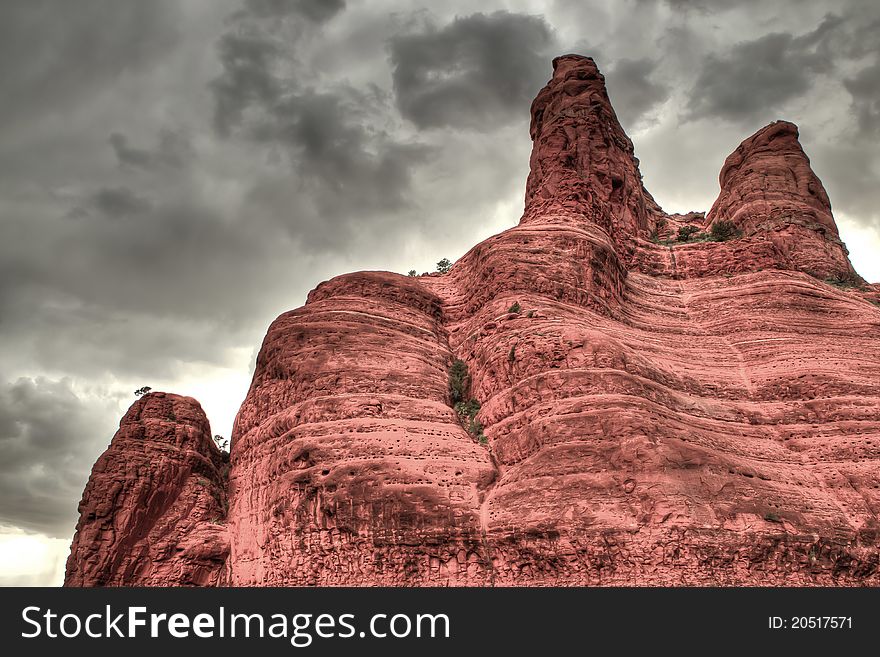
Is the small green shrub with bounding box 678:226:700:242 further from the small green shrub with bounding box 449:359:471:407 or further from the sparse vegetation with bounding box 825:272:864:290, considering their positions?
the small green shrub with bounding box 449:359:471:407

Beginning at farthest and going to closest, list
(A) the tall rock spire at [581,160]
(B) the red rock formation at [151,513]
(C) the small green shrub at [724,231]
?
(C) the small green shrub at [724,231] → (A) the tall rock spire at [581,160] → (B) the red rock formation at [151,513]

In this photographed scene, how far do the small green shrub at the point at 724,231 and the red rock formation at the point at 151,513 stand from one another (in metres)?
27.6

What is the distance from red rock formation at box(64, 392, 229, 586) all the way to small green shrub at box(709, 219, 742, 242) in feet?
90.7

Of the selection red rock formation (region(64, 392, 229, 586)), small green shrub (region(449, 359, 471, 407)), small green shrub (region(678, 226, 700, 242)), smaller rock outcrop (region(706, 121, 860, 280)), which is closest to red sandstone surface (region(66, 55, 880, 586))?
red rock formation (region(64, 392, 229, 586))

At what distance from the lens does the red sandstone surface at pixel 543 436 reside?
52.8 ft

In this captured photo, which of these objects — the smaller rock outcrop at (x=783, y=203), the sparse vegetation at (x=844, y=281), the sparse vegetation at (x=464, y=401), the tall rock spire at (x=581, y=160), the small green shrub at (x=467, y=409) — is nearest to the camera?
the sparse vegetation at (x=464, y=401)

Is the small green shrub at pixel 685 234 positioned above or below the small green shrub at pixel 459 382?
above

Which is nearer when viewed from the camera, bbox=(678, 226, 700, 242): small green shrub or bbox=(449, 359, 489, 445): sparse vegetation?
bbox=(449, 359, 489, 445): sparse vegetation

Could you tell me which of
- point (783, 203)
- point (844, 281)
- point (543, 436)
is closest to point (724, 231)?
point (783, 203)

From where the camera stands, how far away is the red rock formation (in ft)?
69.7

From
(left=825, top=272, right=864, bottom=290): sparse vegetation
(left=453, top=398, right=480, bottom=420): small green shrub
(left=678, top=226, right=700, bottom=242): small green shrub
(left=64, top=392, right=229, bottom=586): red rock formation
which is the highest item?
(left=678, top=226, right=700, bottom=242): small green shrub

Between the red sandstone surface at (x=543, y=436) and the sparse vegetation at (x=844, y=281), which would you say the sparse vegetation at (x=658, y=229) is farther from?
the sparse vegetation at (x=844, y=281)

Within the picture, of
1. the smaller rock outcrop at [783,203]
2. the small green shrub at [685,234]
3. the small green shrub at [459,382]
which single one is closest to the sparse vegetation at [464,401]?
the small green shrub at [459,382]
